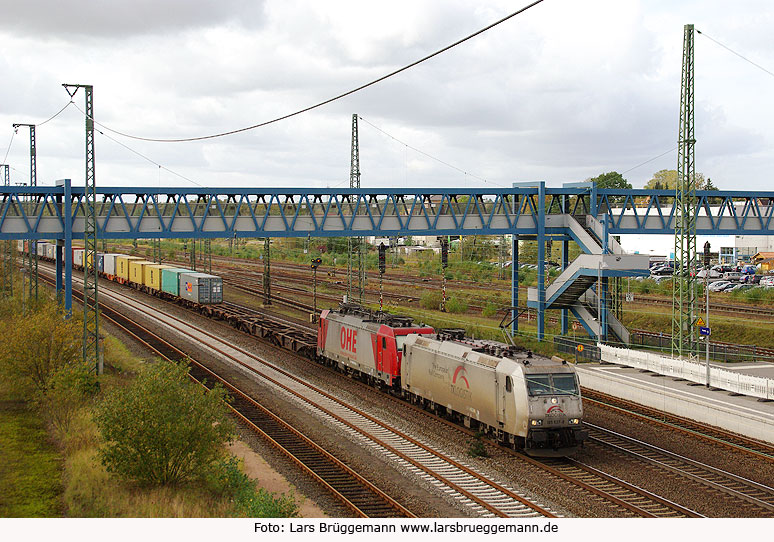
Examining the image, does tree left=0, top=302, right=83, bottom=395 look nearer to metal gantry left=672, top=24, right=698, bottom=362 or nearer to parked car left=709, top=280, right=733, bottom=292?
metal gantry left=672, top=24, right=698, bottom=362

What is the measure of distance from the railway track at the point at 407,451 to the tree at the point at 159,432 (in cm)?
566

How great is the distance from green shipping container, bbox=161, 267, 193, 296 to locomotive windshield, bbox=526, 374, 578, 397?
4874cm

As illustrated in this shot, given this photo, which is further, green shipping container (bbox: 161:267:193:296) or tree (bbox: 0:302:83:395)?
green shipping container (bbox: 161:267:193:296)

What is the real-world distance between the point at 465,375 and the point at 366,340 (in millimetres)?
9009

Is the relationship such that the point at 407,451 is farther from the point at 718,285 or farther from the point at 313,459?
the point at 718,285

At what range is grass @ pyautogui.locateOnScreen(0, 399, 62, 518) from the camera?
19.7 metres

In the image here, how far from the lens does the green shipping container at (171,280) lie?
214 ft

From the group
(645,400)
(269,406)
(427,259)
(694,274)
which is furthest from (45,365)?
(427,259)

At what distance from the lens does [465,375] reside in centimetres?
2502

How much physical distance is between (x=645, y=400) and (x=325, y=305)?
38407 mm

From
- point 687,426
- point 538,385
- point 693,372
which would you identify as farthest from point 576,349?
point 538,385

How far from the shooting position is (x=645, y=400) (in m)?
30.3

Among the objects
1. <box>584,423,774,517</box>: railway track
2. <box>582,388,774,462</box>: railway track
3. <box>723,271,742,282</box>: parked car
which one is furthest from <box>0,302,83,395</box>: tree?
<box>723,271,742,282</box>: parked car

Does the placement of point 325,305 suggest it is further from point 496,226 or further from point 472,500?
point 472,500
